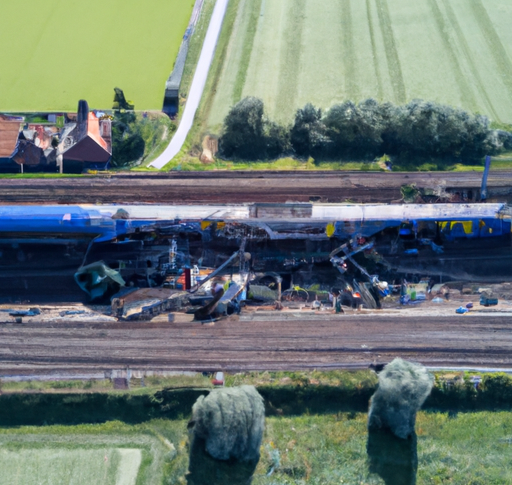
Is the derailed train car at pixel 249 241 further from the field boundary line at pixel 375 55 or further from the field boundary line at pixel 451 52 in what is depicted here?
the field boundary line at pixel 451 52

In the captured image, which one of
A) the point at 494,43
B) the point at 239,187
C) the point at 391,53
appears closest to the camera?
the point at 239,187

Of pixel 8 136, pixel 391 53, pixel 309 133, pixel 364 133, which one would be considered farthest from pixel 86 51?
pixel 391 53

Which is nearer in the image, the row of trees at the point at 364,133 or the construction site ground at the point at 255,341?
the construction site ground at the point at 255,341

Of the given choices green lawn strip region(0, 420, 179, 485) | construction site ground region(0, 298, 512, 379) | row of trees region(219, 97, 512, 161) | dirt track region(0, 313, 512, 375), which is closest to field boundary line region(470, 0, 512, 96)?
row of trees region(219, 97, 512, 161)

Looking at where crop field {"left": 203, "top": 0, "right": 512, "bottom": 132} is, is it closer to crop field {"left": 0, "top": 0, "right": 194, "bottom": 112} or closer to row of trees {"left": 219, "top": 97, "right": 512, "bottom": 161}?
row of trees {"left": 219, "top": 97, "right": 512, "bottom": 161}

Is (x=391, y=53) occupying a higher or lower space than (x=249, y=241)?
higher

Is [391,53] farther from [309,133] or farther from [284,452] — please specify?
[284,452]

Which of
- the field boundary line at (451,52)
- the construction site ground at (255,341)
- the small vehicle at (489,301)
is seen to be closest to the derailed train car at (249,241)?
the small vehicle at (489,301)
